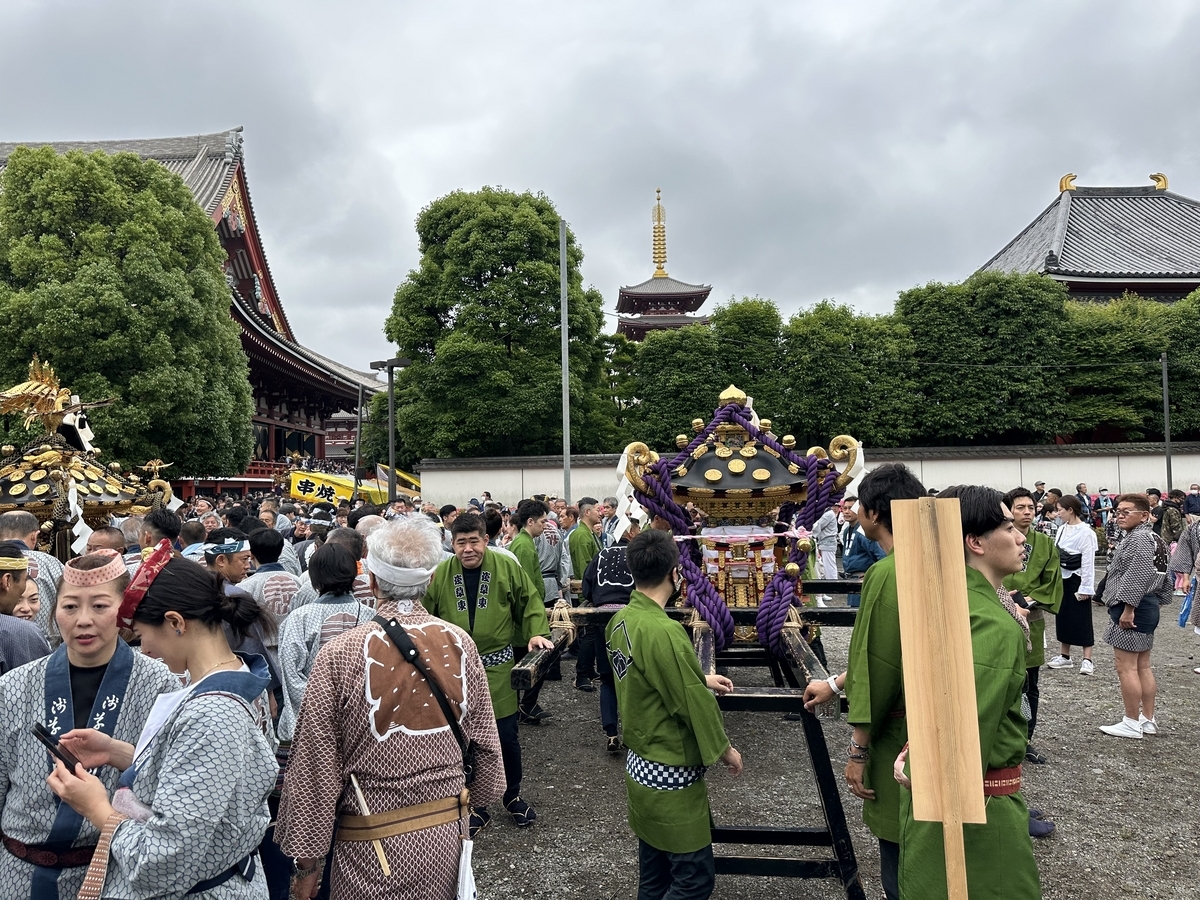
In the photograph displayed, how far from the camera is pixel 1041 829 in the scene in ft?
14.3

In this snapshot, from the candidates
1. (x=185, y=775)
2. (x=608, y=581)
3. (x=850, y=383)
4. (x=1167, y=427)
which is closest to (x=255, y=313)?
(x=850, y=383)

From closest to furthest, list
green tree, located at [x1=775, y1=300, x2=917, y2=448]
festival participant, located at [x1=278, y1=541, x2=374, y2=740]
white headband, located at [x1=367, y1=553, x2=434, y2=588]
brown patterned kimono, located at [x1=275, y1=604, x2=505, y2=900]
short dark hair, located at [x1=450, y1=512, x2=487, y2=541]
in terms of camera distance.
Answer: brown patterned kimono, located at [x1=275, y1=604, x2=505, y2=900]
white headband, located at [x1=367, y1=553, x2=434, y2=588]
festival participant, located at [x1=278, y1=541, x2=374, y2=740]
short dark hair, located at [x1=450, y1=512, x2=487, y2=541]
green tree, located at [x1=775, y1=300, x2=917, y2=448]

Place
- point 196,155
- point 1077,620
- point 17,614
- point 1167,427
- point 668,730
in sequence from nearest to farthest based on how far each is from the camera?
point 668,730, point 17,614, point 1077,620, point 1167,427, point 196,155

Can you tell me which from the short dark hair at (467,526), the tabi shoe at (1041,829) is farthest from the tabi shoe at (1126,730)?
the short dark hair at (467,526)

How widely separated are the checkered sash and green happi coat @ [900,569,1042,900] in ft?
3.02

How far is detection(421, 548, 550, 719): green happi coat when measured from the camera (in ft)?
15.3

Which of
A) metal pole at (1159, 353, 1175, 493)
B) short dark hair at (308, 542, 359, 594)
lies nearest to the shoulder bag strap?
short dark hair at (308, 542, 359, 594)

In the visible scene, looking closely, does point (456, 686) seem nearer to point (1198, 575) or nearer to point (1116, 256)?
point (1198, 575)

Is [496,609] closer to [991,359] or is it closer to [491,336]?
[491,336]

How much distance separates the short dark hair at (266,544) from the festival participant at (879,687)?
3.07 m

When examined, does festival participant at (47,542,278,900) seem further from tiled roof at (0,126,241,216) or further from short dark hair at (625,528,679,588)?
tiled roof at (0,126,241,216)

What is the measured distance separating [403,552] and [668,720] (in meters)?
1.24

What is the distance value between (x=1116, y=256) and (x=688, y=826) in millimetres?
35233

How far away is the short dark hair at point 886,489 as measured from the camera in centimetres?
300
